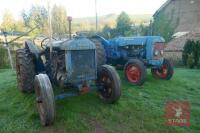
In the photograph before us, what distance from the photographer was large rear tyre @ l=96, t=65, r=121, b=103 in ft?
15.7

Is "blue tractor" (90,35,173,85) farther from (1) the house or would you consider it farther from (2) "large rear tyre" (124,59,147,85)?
(1) the house

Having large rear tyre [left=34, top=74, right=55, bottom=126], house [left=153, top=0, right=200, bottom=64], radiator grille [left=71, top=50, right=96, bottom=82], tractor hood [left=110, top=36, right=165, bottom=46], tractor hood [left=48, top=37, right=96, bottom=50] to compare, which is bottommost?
large rear tyre [left=34, top=74, right=55, bottom=126]

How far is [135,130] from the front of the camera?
156 inches

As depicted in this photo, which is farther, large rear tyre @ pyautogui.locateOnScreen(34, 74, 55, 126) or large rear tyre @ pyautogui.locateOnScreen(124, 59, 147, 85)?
large rear tyre @ pyautogui.locateOnScreen(124, 59, 147, 85)

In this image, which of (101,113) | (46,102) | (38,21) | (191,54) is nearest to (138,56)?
(101,113)

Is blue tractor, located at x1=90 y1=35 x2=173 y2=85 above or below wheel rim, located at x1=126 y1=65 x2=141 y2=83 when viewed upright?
above

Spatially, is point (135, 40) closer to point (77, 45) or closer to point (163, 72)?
point (163, 72)

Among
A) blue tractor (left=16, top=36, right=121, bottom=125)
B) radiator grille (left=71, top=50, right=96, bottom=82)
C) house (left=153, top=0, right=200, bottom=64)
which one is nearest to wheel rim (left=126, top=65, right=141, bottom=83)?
blue tractor (left=16, top=36, right=121, bottom=125)

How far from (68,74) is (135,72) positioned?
2.88m

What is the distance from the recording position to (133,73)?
6984mm

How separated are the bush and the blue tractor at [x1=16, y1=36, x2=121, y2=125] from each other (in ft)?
28.6

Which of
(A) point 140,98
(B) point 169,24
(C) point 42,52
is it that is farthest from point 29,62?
(B) point 169,24

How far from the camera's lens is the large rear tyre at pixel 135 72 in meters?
6.64

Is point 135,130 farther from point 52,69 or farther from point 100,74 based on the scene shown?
point 52,69
